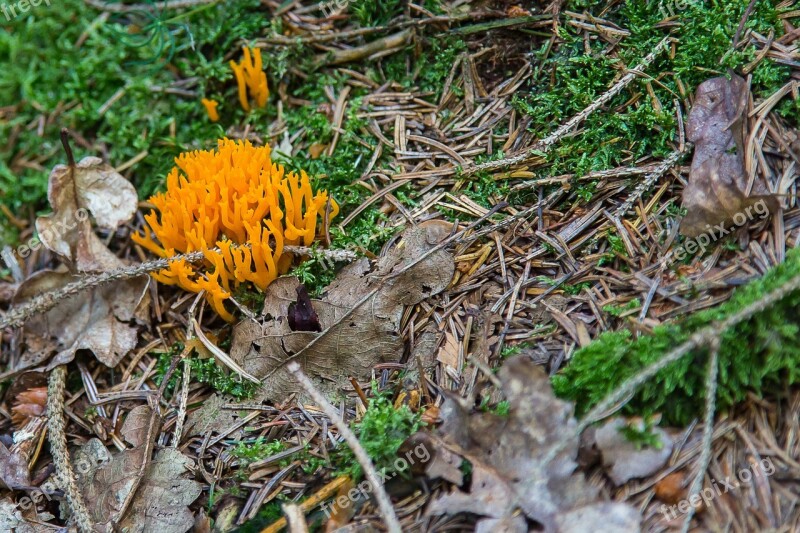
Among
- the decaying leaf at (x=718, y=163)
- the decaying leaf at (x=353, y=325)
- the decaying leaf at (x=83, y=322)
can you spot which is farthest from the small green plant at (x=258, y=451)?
the decaying leaf at (x=718, y=163)

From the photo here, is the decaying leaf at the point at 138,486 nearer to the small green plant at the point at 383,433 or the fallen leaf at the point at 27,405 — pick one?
the fallen leaf at the point at 27,405

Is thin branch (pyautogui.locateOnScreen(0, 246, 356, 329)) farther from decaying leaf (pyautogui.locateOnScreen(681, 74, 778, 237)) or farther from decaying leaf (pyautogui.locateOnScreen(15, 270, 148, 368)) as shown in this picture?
decaying leaf (pyautogui.locateOnScreen(681, 74, 778, 237))

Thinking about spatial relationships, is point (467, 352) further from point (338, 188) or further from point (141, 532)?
point (141, 532)

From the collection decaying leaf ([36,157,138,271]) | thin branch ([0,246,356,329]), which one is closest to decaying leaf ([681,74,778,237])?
thin branch ([0,246,356,329])

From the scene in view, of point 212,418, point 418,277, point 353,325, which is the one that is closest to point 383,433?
point 353,325

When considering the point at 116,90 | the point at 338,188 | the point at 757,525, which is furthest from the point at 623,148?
the point at 116,90
